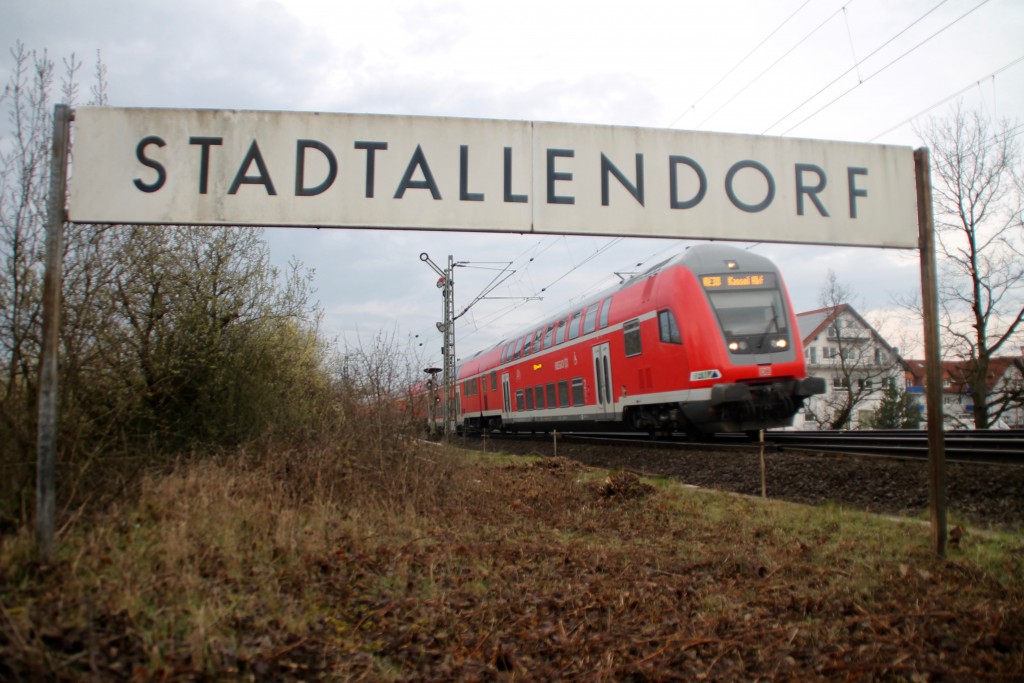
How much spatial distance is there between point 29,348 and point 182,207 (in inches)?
70.4

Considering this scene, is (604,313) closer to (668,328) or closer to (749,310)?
(668,328)

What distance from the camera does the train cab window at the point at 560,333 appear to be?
21.0 meters

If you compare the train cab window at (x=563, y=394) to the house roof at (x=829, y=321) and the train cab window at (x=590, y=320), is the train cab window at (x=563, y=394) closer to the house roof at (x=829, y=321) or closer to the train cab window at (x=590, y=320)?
the train cab window at (x=590, y=320)

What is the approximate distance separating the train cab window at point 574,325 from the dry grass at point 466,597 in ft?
41.5

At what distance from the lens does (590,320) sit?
18969 mm

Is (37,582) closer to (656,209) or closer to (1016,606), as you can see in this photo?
(656,209)

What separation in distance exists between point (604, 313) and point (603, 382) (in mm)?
1688

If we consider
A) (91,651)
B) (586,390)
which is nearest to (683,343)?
(586,390)

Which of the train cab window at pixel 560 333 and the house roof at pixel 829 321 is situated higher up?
the house roof at pixel 829 321

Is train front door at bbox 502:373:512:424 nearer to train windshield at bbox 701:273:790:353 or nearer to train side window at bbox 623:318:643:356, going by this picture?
train side window at bbox 623:318:643:356

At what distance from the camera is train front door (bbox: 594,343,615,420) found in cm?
1767

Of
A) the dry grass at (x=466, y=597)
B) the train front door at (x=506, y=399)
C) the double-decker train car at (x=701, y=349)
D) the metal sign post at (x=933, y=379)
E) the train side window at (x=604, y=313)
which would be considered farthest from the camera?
the train front door at (x=506, y=399)

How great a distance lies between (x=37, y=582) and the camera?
3955mm

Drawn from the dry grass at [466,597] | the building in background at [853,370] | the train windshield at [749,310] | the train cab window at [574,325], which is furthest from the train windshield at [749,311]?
the building in background at [853,370]
